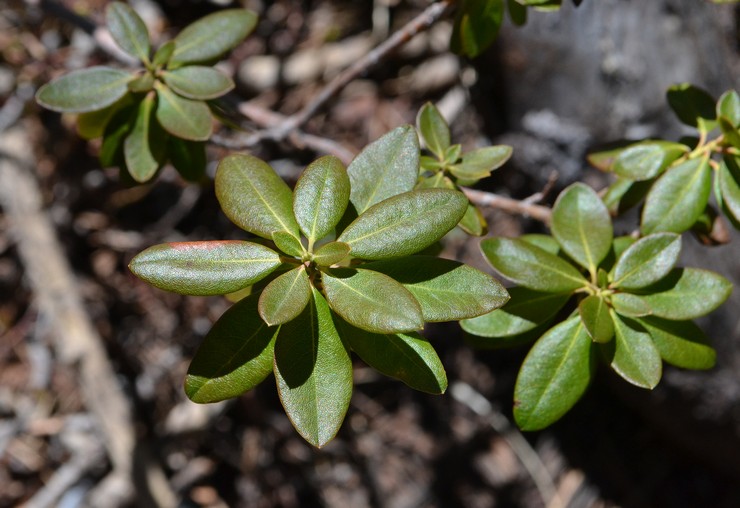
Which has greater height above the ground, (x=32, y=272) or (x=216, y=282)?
(x=216, y=282)

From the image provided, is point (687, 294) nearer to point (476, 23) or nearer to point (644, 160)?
point (644, 160)

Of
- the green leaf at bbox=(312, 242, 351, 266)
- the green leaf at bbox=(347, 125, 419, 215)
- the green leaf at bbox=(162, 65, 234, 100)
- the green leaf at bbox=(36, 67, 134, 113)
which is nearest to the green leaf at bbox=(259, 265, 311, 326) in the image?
the green leaf at bbox=(312, 242, 351, 266)

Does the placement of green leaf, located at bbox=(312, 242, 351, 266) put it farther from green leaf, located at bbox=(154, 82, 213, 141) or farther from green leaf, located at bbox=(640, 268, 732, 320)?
green leaf, located at bbox=(640, 268, 732, 320)

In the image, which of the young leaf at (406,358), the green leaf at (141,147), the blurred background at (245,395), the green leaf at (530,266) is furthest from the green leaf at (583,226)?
the blurred background at (245,395)

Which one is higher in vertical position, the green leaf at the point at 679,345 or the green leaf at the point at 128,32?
the green leaf at the point at 128,32

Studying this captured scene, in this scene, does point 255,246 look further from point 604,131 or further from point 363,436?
point 363,436

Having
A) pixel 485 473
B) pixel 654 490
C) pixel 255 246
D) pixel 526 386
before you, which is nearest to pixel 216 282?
pixel 255 246

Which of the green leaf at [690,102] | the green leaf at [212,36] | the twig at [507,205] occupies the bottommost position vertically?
the twig at [507,205]

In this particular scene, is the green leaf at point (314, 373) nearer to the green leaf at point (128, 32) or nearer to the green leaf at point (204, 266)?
the green leaf at point (204, 266)
